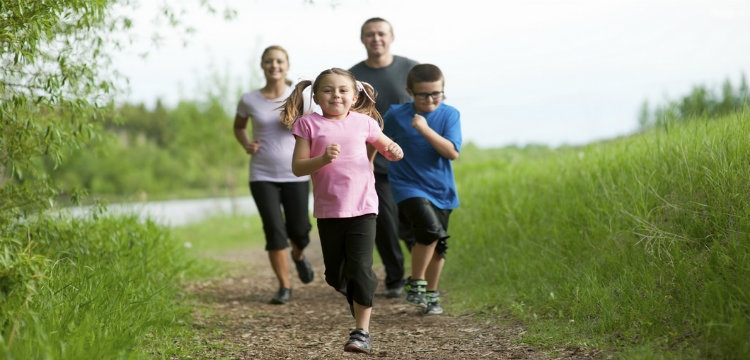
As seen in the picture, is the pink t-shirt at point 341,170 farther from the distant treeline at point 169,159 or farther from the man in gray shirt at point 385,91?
the distant treeline at point 169,159

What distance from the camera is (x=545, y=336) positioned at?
15.0 feet

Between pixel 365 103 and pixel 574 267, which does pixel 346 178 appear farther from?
pixel 574 267

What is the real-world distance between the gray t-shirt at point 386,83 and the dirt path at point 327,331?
1.35m

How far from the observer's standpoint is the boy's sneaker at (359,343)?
Result: 428 centimetres

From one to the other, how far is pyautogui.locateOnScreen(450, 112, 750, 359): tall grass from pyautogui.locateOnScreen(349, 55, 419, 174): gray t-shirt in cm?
153

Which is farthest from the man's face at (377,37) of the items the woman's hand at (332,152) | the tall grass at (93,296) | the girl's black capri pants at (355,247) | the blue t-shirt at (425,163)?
the tall grass at (93,296)

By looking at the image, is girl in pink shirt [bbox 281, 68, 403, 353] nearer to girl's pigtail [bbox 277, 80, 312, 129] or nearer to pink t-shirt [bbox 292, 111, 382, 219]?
pink t-shirt [bbox 292, 111, 382, 219]

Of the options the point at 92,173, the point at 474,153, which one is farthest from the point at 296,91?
the point at 92,173

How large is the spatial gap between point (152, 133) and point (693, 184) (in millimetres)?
40302

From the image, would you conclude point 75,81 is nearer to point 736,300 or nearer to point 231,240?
point 736,300

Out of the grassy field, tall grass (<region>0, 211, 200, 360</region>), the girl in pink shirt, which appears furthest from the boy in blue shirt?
tall grass (<region>0, 211, 200, 360</region>)

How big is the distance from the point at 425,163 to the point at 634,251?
5.13 ft

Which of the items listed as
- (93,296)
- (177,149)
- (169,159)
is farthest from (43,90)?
(169,159)

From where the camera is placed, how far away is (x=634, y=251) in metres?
5.02
